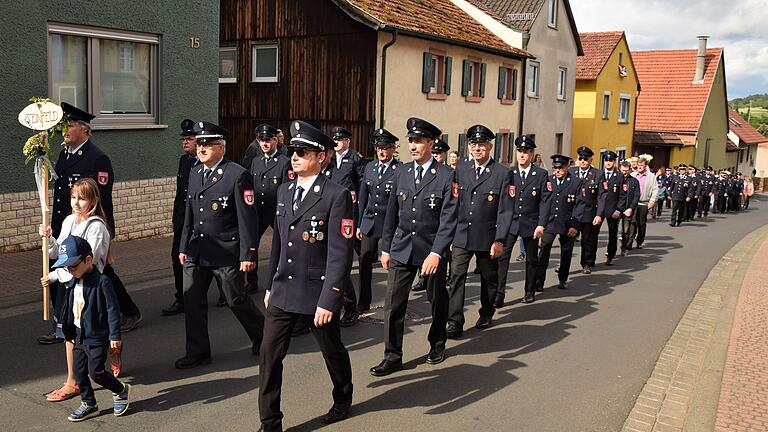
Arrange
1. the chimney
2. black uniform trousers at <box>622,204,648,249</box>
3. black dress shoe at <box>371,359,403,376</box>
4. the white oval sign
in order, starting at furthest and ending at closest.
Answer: the chimney, black uniform trousers at <box>622,204,648,249</box>, the white oval sign, black dress shoe at <box>371,359,403,376</box>

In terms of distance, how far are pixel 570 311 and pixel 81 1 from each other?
932 cm

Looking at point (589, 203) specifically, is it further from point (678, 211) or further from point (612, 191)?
point (678, 211)

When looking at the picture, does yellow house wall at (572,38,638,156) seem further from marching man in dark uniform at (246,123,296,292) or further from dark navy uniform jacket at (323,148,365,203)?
marching man in dark uniform at (246,123,296,292)

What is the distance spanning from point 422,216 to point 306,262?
184 cm

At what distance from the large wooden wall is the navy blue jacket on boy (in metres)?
15.4

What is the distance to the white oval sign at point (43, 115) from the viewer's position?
6.61 meters

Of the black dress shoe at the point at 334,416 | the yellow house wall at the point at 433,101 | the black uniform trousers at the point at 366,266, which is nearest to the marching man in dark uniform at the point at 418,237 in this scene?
the black dress shoe at the point at 334,416

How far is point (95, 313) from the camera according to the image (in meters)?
5.07

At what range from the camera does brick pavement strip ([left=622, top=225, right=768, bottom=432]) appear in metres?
5.64

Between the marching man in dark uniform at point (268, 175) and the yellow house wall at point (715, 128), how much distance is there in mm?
43027

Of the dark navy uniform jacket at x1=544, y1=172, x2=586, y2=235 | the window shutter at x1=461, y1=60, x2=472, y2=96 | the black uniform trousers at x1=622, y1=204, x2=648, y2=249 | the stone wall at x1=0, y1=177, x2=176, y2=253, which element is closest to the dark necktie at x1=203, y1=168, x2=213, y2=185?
the dark navy uniform jacket at x1=544, y1=172, x2=586, y2=235

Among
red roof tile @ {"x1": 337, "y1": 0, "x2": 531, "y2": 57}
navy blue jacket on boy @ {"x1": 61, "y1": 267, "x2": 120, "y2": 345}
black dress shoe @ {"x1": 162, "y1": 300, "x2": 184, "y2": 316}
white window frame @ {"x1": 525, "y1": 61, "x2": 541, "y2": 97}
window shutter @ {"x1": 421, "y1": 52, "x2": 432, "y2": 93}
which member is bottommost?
black dress shoe @ {"x1": 162, "y1": 300, "x2": 184, "y2": 316}

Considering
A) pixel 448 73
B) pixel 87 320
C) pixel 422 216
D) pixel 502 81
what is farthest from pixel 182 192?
pixel 502 81

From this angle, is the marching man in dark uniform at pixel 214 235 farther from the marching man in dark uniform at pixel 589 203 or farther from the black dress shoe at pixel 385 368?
the marching man in dark uniform at pixel 589 203
